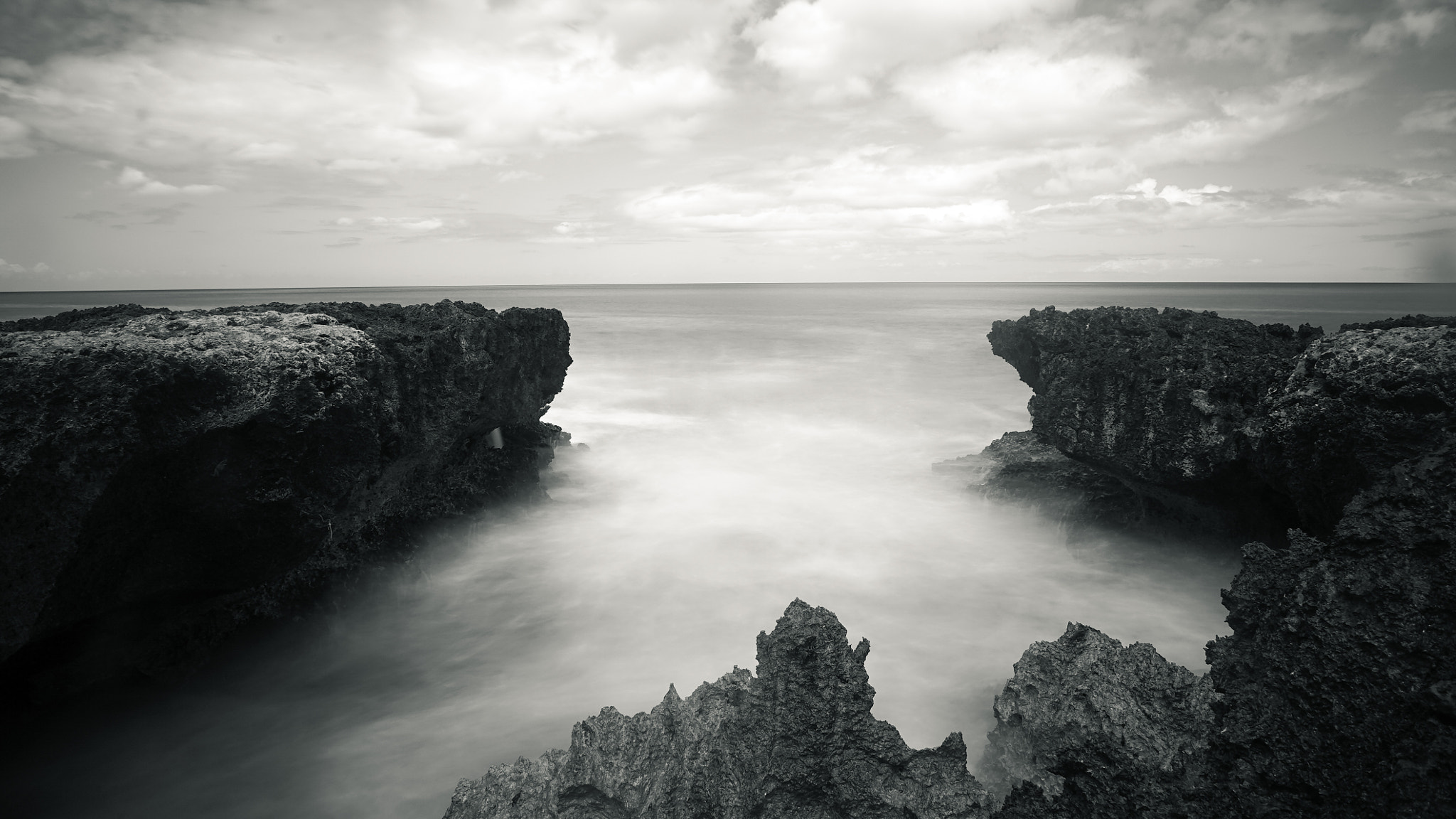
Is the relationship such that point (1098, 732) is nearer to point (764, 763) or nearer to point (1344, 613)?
point (1344, 613)

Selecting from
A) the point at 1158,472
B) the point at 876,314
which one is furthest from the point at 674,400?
the point at 876,314

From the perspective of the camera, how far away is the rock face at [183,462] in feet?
13.0

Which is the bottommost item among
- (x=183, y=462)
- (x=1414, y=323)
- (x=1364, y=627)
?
(x=1364, y=627)

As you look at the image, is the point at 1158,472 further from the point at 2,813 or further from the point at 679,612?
the point at 2,813

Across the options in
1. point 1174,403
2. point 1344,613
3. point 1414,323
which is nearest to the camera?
point 1344,613

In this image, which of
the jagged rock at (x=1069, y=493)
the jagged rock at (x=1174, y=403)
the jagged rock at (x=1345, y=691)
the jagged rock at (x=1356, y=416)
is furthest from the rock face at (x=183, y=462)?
the jagged rock at (x=1069, y=493)

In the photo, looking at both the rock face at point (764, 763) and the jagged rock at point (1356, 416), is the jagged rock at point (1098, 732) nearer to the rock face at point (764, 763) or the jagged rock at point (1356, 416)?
the rock face at point (764, 763)

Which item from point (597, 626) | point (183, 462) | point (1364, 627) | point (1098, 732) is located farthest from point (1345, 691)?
point (183, 462)

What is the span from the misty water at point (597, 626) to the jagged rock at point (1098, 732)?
4.05 ft

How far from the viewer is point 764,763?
388 centimetres

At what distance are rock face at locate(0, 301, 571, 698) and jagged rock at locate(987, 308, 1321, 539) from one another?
642cm

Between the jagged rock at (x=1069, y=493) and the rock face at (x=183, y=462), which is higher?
the rock face at (x=183, y=462)

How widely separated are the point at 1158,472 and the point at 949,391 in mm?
13276

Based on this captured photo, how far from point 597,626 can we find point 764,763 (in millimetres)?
4022
